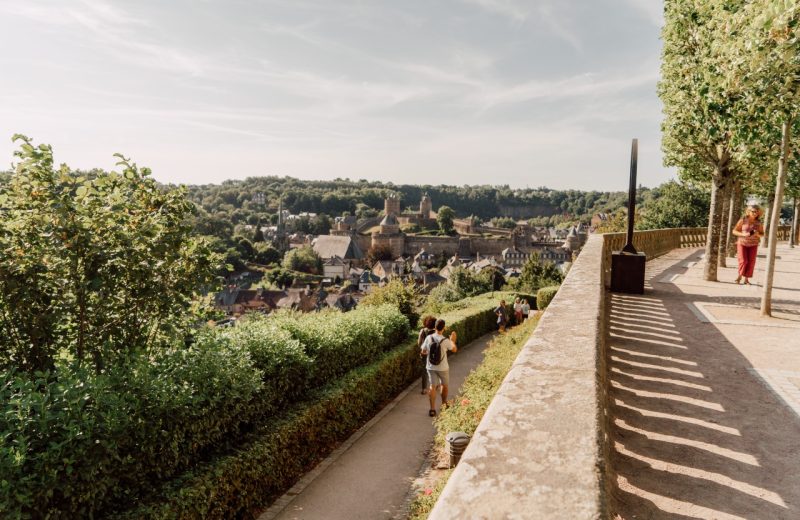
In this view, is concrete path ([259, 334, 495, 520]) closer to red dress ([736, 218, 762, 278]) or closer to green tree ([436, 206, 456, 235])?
red dress ([736, 218, 762, 278])

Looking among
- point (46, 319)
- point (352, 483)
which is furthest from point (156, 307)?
point (352, 483)

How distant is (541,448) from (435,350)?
8164 millimetres

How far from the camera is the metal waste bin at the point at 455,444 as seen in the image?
7.34m

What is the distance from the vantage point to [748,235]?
11023 millimetres

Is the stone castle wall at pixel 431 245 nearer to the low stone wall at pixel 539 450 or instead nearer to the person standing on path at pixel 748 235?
the person standing on path at pixel 748 235

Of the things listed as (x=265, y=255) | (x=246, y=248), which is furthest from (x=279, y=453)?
(x=265, y=255)

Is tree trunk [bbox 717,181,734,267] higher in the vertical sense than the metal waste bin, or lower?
higher

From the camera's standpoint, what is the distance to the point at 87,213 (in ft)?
22.9

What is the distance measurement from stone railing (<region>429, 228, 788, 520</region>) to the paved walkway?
96 cm

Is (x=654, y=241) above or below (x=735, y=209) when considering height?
below

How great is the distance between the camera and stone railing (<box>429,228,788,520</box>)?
1.77 meters

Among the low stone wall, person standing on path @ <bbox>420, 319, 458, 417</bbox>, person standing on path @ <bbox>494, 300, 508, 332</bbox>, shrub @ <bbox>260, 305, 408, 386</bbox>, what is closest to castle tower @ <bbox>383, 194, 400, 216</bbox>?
person standing on path @ <bbox>494, 300, 508, 332</bbox>

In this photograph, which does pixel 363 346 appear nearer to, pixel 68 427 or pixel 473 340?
pixel 68 427

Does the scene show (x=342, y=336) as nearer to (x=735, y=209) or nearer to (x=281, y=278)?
(x=735, y=209)
